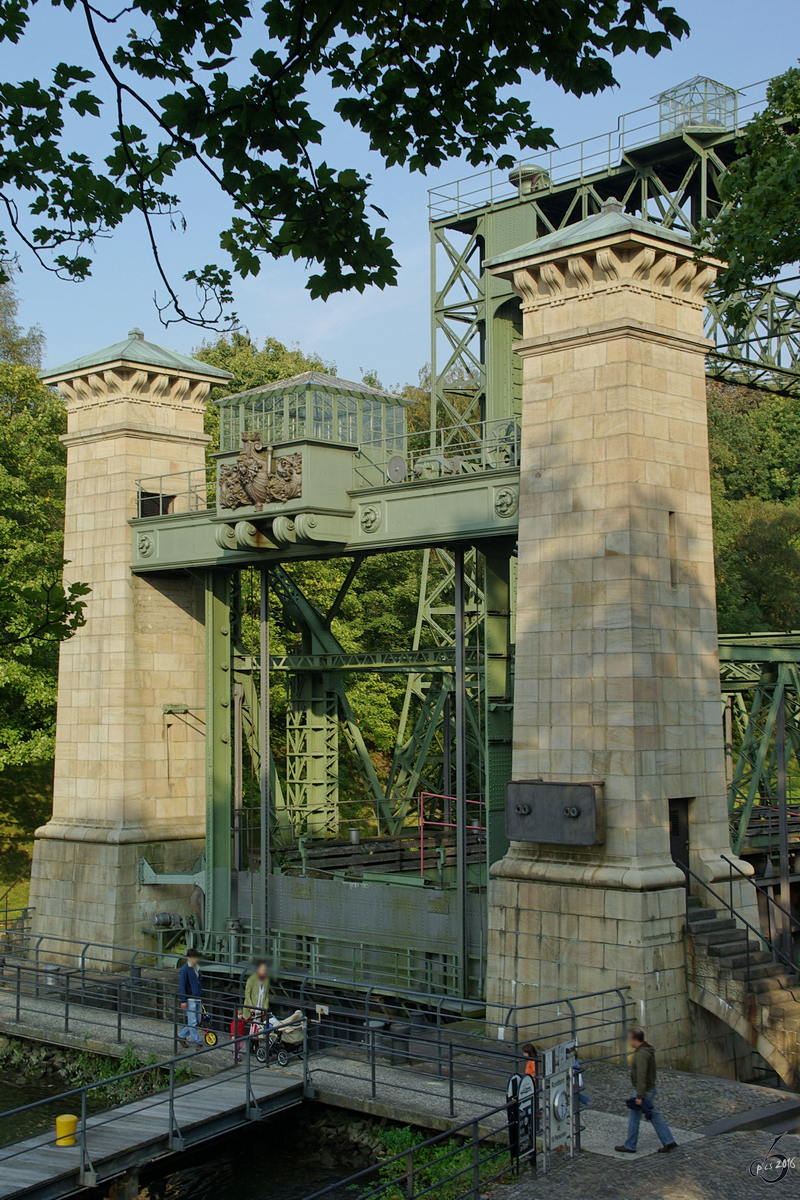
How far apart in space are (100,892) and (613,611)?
12558mm

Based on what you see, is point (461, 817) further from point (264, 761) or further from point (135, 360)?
point (135, 360)

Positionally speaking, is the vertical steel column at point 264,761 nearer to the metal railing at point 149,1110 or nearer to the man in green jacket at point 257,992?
the man in green jacket at point 257,992

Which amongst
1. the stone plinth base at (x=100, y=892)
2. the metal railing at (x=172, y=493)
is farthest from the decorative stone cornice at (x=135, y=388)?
the stone plinth base at (x=100, y=892)

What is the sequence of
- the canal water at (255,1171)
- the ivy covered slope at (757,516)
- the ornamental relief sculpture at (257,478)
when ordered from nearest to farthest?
the canal water at (255,1171) < the ornamental relief sculpture at (257,478) < the ivy covered slope at (757,516)

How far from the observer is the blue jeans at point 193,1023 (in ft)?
62.8

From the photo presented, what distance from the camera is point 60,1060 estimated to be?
20.8m

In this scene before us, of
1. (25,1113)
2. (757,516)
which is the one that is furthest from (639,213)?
(25,1113)

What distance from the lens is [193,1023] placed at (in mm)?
19250

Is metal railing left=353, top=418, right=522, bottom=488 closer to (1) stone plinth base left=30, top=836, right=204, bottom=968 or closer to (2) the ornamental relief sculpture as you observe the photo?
(2) the ornamental relief sculpture

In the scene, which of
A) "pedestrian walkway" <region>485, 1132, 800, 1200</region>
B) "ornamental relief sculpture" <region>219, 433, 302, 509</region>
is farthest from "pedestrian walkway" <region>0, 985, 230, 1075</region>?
"ornamental relief sculpture" <region>219, 433, 302, 509</region>

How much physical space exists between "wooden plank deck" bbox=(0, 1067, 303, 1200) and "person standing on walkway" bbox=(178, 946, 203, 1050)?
185cm

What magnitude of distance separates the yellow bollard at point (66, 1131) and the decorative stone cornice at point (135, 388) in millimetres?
15089

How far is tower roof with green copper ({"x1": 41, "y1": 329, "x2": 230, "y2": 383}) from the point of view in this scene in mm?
26188

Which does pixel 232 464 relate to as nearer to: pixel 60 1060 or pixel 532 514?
pixel 532 514
